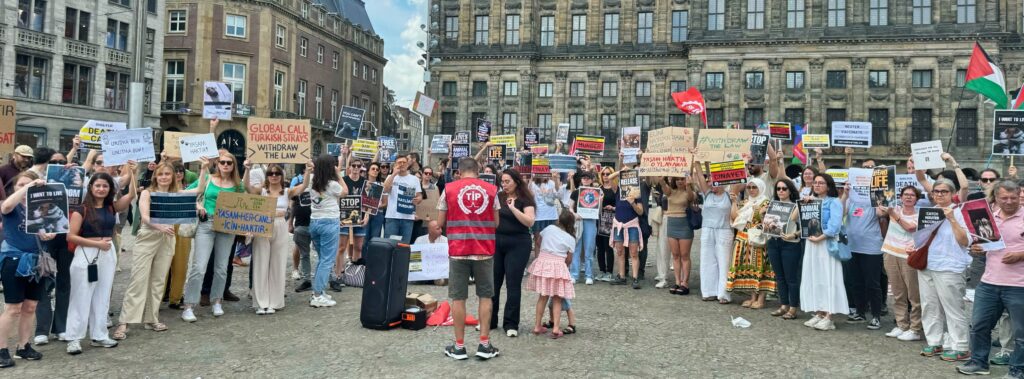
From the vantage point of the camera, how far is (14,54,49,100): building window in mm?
34375

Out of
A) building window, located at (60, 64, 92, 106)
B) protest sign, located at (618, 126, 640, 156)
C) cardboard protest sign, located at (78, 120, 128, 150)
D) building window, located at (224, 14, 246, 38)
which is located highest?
building window, located at (224, 14, 246, 38)

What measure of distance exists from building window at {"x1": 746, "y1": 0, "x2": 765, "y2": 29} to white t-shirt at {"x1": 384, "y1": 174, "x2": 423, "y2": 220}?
44.3m

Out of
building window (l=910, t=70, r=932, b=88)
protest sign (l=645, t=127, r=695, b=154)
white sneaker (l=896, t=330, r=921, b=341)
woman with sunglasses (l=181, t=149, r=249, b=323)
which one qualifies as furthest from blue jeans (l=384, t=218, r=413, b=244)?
building window (l=910, t=70, r=932, b=88)

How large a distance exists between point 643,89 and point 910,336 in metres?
47.1

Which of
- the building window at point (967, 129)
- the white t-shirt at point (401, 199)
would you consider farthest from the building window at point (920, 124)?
the white t-shirt at point (401, 199)

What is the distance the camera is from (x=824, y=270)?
902cm

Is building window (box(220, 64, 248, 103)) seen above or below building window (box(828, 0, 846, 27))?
below

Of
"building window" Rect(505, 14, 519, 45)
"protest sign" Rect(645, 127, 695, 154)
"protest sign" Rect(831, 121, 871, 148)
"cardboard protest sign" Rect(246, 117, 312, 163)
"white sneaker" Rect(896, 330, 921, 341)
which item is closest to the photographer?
"white sneaker" Rect(896, 330, 921, 341)

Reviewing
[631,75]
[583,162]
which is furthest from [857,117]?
[583,162]

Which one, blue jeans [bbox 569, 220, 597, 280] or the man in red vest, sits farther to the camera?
blue jeans [bbox 569, 220, 597, 280]

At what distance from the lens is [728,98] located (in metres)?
50.2

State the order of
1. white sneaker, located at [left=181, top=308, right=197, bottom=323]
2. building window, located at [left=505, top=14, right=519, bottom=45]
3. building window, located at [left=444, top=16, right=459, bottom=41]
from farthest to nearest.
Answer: building window, located at [left=444, top=16, right=459, bottom=41], building window, located at [left=505, top=14, right=519, bottom=45], white sneaker, located at [left=181, top=308, right=197, bottom=323]

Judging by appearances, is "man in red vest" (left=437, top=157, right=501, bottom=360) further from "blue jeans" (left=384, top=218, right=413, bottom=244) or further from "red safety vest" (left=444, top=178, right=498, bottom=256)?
"blue jeans" (left=384, top=218, right=413, bottom=244)

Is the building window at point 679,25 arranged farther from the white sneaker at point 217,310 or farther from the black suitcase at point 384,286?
the white sneaker at point 217,310
